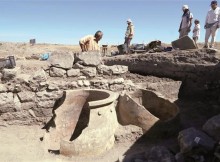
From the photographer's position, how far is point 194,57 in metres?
6.79

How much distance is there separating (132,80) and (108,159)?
113 inches

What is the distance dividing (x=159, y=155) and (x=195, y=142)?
21.1 inches

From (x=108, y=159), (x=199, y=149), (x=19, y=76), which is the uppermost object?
(x=19, y=76)

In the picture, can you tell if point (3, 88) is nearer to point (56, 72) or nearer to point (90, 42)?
point (56, 72)

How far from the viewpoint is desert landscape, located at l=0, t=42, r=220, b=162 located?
4.34 m

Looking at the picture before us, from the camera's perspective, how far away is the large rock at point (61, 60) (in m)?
6.17

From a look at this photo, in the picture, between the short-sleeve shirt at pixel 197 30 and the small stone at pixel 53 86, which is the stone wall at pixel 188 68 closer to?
the small stone at pixel 53 86

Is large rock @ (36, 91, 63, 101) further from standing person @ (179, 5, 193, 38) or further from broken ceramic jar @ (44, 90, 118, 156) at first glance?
standing person @ (179, 5, 193, 38)

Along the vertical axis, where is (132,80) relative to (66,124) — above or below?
above

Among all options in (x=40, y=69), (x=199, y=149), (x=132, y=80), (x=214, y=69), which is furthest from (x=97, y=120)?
(x=214, y=69)

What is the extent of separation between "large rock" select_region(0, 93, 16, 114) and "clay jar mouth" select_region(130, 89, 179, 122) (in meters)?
2.51

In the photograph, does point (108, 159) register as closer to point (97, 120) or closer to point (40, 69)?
point (97, 120)

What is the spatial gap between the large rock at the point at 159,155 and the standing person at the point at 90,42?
3566mm

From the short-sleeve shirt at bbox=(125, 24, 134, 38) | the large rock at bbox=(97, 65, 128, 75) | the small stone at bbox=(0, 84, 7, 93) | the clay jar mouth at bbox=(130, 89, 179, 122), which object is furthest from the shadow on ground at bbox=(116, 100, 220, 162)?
the short-sleeve shirt at bbox=(125, 24, 134, 38)
